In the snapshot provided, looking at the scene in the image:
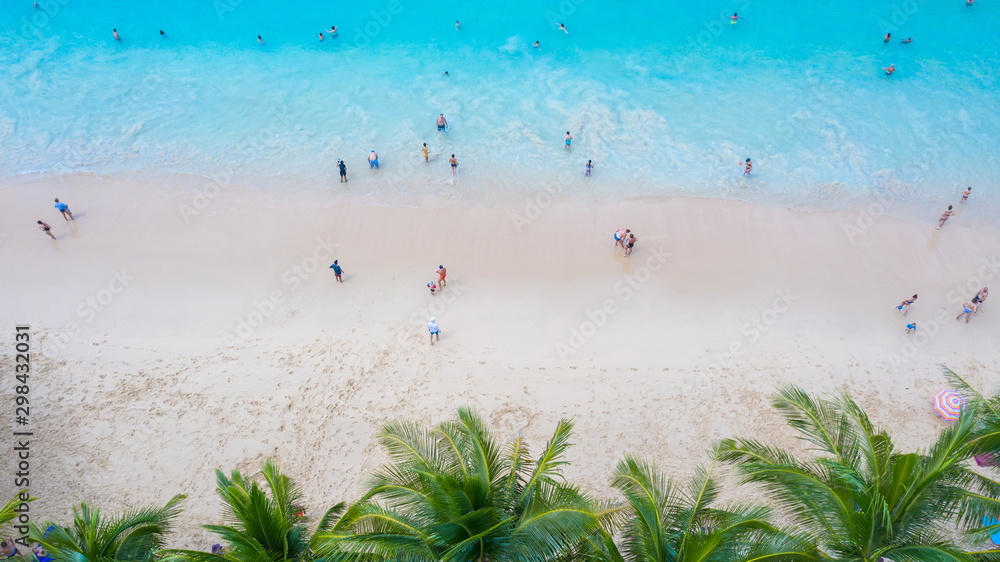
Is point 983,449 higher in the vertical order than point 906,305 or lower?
lower

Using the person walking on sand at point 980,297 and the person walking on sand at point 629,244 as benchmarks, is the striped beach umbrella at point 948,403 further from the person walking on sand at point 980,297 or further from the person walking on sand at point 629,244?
the person walking on sand at point 629,244

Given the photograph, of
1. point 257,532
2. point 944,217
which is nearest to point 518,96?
point 944,217

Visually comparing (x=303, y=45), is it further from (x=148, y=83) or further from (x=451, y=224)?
(x=451, y=224)

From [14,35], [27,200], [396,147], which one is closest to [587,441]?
[396,147]

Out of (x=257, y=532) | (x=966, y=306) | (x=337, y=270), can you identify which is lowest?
(x=257, y=532)

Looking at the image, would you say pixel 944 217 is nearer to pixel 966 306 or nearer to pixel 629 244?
pixel 966 306

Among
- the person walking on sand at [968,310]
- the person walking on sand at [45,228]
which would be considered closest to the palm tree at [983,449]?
the person walking on sand at [968,310]
